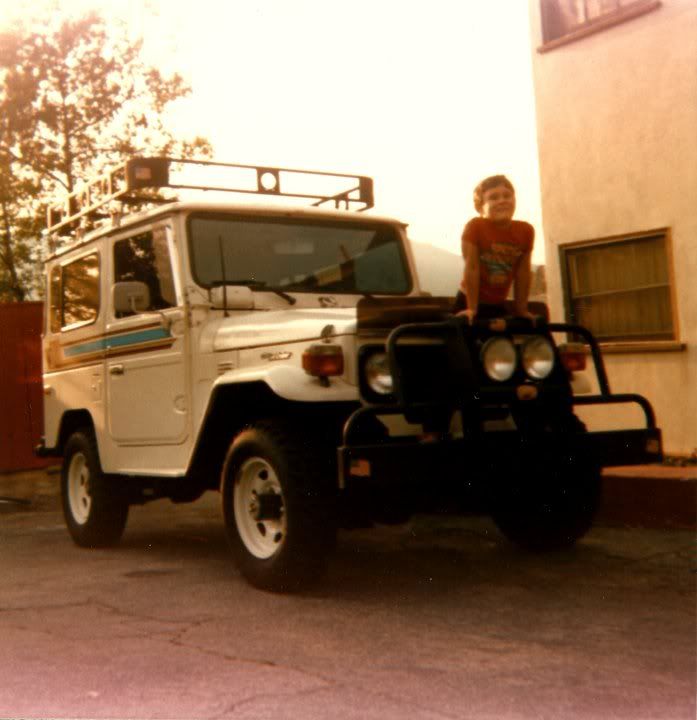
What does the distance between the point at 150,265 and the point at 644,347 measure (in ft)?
17.9

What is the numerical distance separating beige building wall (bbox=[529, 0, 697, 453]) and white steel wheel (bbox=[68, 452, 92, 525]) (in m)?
5.35

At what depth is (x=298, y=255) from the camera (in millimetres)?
7145

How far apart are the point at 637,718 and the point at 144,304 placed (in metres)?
4.08

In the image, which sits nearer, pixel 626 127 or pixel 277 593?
pixel 277 593

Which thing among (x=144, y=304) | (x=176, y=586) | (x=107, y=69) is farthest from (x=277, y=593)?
(x=107, y=69)

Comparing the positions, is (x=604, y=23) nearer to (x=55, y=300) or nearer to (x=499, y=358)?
(x=55, y=300)

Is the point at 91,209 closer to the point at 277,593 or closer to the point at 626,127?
the point at 277,593

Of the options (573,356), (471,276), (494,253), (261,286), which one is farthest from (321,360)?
(573,356)

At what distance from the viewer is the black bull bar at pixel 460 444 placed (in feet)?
17.1

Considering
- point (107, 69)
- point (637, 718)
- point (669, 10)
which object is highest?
point (107, 69)

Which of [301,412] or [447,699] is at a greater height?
[301,412]

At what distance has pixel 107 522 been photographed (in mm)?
7672

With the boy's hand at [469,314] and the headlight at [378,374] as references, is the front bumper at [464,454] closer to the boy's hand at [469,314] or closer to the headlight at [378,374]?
the headlight at [378,374]

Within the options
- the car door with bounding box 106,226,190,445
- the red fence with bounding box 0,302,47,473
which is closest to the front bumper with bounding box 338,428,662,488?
the car door with bounding box 106,226,190,445
